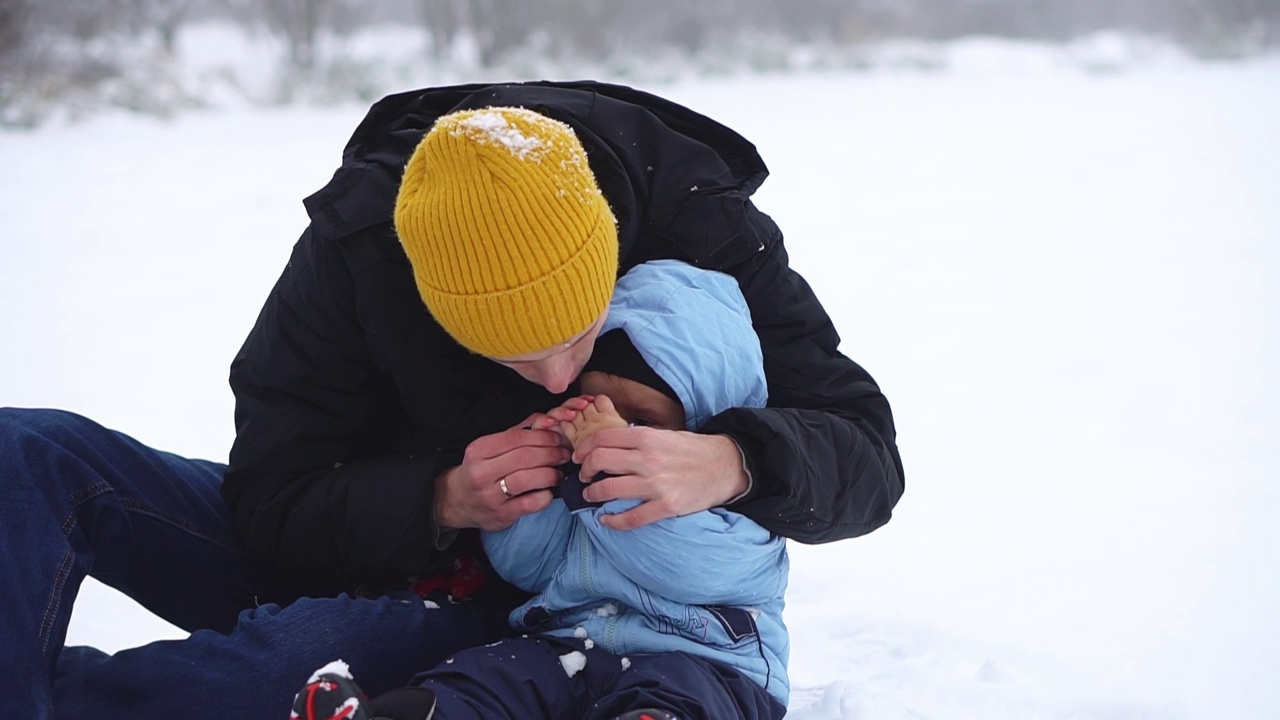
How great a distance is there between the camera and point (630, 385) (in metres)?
1.41

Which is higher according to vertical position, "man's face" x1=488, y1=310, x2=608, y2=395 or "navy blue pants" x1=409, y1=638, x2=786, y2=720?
"man's face" x1=488, y1=310, x2=608, y2=395

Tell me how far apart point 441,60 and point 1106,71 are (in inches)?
278

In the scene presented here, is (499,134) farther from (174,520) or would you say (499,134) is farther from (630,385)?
(174,520)

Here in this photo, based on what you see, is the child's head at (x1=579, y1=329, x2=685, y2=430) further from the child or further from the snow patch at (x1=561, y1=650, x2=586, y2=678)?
the snow patch at (x1=561, y1=650, x2=586, y2=678)

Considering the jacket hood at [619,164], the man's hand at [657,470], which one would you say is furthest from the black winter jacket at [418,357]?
the man's hand at [657,470]

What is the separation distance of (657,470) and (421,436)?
45 cm

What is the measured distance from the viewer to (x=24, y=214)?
17.4 feet

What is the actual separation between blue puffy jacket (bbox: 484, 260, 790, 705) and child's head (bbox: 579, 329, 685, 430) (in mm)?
26

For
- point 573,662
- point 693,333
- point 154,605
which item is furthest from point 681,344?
point 154,605

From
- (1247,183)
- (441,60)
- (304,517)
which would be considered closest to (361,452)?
(304,517)

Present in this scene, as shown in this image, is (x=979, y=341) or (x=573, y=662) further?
(x=979, y=341)

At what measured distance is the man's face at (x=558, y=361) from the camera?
129 centimetres

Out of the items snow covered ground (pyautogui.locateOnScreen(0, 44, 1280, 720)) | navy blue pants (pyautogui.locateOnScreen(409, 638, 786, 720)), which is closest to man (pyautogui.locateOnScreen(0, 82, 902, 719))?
navy blue pants (pyautogui.locateOnScreen(409, 638, 786, 720))

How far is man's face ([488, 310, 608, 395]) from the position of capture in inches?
50.7
